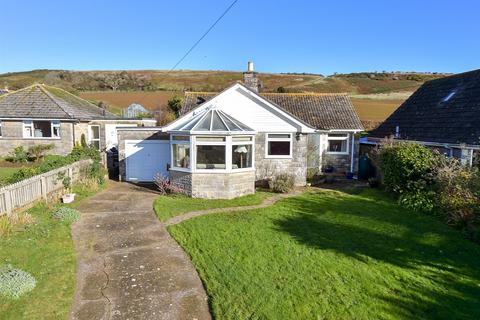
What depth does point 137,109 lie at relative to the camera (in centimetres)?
3728

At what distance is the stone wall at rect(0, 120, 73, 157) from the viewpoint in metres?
22.1

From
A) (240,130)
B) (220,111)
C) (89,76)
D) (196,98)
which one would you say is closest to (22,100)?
(196,98)

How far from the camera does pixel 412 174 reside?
40.2 ft

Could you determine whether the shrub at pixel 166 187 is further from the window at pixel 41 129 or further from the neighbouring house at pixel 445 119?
the window at pixel 41 129

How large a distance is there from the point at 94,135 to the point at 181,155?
13.1 m

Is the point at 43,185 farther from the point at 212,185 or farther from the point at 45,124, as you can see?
the point at 45,124

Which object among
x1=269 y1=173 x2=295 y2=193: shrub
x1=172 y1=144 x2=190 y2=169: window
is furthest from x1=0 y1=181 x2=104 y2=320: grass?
x1=269 y1=173 x2=295 y2=193: shrub

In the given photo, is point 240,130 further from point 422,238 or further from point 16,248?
point 16,248

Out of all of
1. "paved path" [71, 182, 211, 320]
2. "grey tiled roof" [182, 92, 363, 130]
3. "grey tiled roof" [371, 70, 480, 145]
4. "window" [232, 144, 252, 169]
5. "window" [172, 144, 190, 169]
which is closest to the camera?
"paved path" [71, 182, 211, 320]

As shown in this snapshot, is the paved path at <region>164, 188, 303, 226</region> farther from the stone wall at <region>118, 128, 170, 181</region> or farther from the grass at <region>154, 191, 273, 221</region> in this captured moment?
the stone wall at <region>118, 128, 170, 181</region>

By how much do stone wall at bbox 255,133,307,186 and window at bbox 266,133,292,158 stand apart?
0.64ft

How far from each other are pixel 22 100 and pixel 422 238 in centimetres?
2561

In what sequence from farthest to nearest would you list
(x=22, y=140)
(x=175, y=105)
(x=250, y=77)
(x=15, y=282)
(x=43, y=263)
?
1. (x=175, y=105)
2. (x=22, y=140)
3. (x=250, y=77)
4. (x=43, y=263)
5. (x=15, y=282)

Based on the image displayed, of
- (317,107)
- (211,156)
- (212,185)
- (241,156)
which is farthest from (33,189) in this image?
(317,107)
